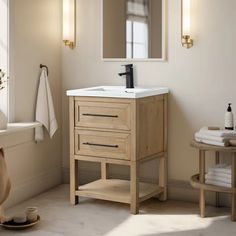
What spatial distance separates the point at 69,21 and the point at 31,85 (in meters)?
0.67

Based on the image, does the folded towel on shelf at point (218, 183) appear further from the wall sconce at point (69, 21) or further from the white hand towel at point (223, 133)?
the wall sconce at point (69, 21)

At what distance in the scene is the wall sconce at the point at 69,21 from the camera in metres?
4.59

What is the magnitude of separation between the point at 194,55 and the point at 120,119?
2.62 feet

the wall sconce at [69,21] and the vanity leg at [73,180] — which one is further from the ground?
the wall sconce at [69,21]

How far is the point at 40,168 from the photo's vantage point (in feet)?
14.9

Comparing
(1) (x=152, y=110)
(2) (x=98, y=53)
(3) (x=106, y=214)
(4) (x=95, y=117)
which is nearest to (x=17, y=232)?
(3) (x=106, y=214)

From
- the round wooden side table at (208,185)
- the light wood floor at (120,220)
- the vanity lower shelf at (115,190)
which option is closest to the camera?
the light wood floor at (120,220)

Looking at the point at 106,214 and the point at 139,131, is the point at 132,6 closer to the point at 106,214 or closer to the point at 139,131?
the point at 139,131

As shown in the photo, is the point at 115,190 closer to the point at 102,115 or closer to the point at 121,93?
the point at 102,115

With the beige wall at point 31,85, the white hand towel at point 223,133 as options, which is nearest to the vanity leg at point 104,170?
the beige wall at point 31,85

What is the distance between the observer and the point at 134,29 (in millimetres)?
4352

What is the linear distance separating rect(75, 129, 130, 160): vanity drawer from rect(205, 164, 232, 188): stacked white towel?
592 millimetres

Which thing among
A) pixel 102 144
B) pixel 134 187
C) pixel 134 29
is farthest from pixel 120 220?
pixel 134 29

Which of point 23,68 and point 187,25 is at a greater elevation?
point 187,25
